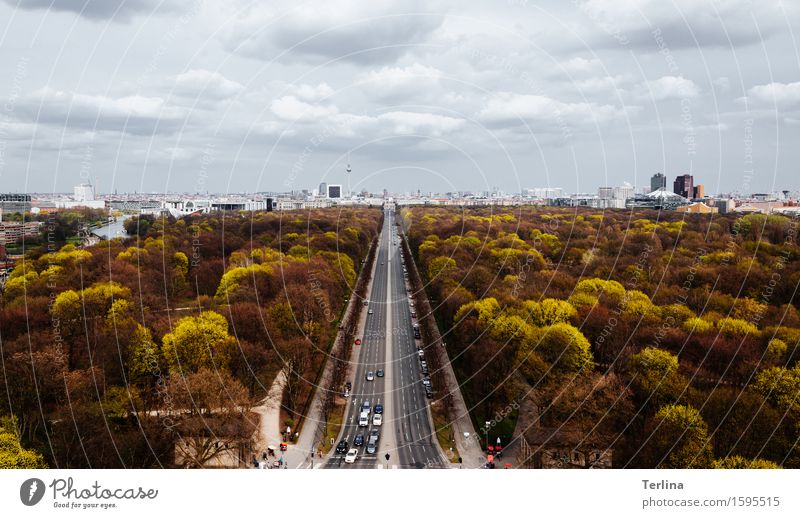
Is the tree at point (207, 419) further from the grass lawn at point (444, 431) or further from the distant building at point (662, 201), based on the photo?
the distant building at point (662, 201)

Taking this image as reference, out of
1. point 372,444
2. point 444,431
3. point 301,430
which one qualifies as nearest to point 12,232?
point 301,430

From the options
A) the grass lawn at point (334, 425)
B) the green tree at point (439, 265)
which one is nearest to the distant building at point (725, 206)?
the green tree at point (439, 265)

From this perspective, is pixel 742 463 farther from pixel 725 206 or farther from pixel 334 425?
pixel 725 206

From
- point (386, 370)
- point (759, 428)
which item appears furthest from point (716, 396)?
point (386, 370)

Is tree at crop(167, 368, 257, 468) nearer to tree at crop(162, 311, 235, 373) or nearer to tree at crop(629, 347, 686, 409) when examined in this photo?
tree at crop(162, 311, 235, 373)

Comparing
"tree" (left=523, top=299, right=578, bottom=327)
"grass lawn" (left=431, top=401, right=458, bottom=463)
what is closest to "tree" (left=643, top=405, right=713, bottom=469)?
"grass lawn" (left=431, top=401, right=458, bottom=463)
